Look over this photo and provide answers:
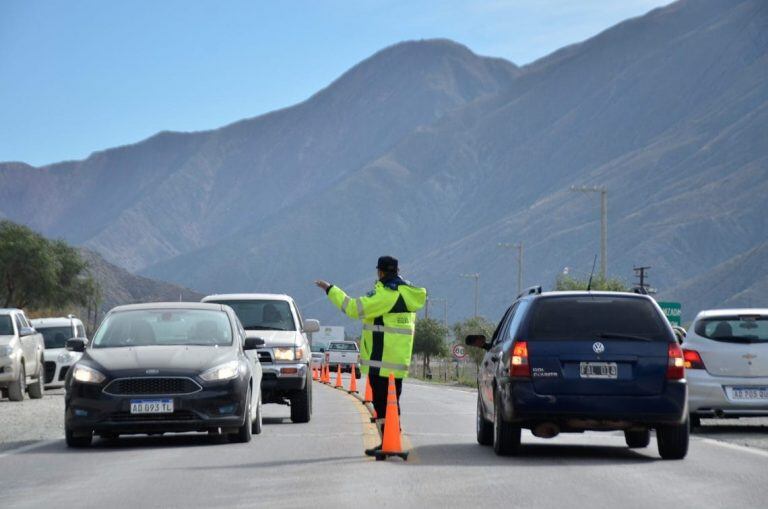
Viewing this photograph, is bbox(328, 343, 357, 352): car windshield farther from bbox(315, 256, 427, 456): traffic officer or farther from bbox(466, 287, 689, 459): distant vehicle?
bbox(466, 287, 689, 459): distant vehicle

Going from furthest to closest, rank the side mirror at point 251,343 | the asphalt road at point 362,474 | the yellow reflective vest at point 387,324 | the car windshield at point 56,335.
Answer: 1. the car windshield at point 56,335
2. the side mirror at point 251,343
3. the yellow reflective vest at point 387,324
4. the asphalt road at point 362,474

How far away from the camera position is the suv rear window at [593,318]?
560 inches

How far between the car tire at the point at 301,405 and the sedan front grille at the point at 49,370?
652 inches

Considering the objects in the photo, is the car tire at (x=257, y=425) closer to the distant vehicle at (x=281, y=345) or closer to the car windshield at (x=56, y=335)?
the distant vehicle at (x=281, y=345)

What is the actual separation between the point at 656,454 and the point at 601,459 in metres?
1.15

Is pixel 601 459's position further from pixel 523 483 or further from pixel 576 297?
pixel 523 483

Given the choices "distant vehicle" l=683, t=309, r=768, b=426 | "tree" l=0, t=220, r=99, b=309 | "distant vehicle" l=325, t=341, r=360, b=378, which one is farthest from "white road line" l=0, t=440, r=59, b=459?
"tree" l=0, t=220, r=99, b=309

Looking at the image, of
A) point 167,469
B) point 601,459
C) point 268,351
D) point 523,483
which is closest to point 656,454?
point 601,459

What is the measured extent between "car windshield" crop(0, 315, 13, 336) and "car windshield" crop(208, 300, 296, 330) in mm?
9008

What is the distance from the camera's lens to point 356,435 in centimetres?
1825

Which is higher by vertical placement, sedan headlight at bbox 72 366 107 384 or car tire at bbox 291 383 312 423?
sedan headlight at bbox 72 366 107 384

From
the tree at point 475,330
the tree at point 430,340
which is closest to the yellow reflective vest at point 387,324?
the tree at point 475,330

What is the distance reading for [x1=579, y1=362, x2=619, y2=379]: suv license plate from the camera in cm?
1403

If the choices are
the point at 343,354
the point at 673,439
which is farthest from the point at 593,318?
the point at 343,354
